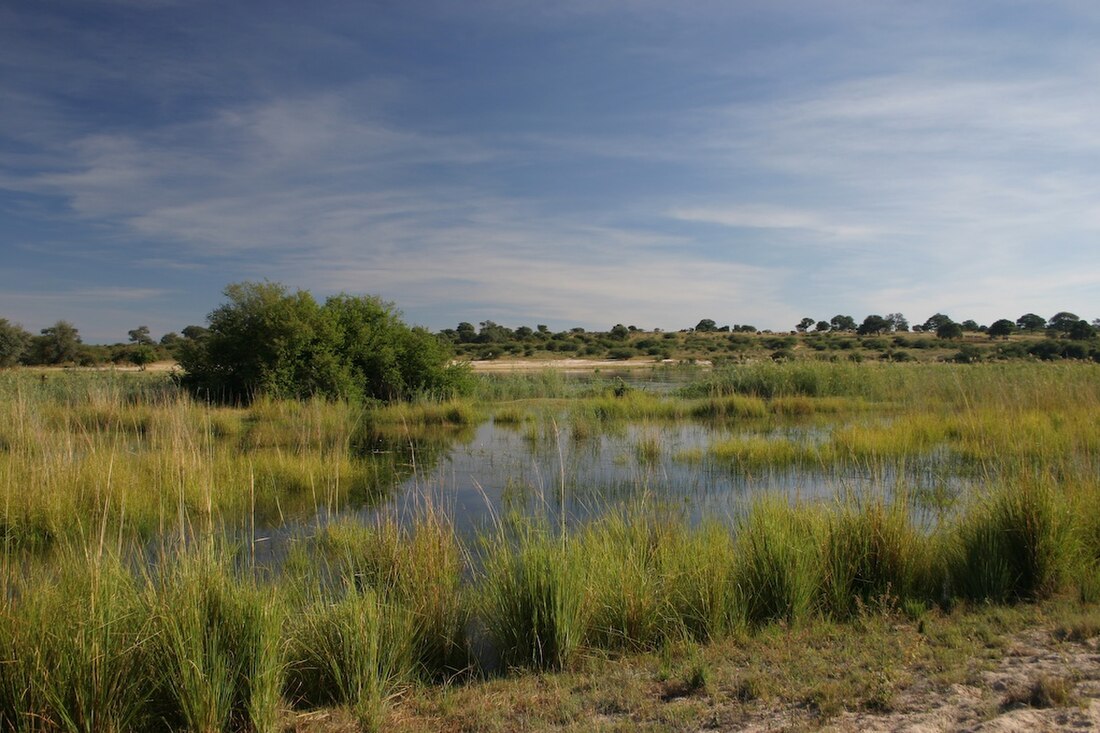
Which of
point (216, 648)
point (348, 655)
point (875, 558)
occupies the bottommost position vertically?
point (348, 655)

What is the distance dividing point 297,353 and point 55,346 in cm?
4103

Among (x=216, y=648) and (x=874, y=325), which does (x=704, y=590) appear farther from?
(x=874, y=325)

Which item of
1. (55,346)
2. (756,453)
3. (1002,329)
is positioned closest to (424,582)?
(756,453)

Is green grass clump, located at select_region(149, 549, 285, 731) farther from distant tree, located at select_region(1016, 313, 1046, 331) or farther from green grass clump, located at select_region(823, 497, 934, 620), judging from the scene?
distant tree, located at select_region(1016, 313, 1046, 331)

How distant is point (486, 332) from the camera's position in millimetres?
76875

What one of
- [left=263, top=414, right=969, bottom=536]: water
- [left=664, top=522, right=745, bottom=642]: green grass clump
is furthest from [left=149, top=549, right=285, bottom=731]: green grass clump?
[left=664, top=522, right=745, bottom=642]: green grass clump

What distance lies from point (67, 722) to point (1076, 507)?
779 centimetres

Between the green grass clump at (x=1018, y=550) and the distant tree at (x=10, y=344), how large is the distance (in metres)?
48.0

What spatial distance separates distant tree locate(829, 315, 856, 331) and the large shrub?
239ft

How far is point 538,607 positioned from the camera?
4.94m

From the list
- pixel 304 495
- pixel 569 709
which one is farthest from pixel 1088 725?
pixel 304 495

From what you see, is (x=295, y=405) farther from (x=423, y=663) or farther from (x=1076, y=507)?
(x=1076, y=507)

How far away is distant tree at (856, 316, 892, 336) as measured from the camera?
77.3m

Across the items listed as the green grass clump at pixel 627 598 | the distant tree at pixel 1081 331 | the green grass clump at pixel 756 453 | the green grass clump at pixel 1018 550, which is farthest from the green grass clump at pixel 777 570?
the distant tree at pixel 1081 331
